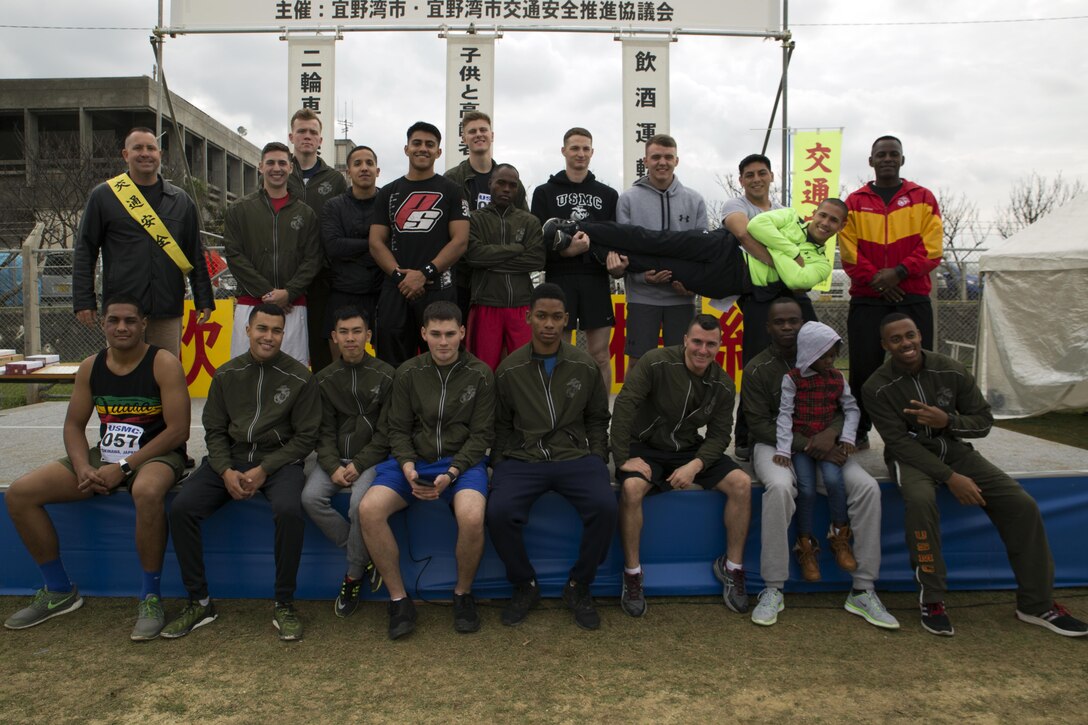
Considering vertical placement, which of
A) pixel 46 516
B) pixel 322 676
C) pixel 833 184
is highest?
pixel 833 184

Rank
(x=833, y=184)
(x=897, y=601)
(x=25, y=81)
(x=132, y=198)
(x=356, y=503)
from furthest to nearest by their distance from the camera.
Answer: (x=25, y=81)
(x=833, y=184)
(x=132, y=198)
(x=897, y=601)
(x=356, y=503)

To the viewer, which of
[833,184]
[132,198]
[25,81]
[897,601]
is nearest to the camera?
[897,601]

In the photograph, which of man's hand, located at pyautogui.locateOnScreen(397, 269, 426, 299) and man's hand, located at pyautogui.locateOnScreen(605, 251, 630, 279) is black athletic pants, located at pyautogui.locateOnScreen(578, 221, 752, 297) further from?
man's hand, located at pyautogui.locateOnScreen(397, 269, 426, 299)

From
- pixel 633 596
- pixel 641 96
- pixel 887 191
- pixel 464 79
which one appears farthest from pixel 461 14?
pixel 633 596

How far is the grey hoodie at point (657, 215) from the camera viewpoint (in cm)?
427

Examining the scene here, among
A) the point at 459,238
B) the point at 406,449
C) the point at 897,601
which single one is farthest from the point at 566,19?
the point at 897,601

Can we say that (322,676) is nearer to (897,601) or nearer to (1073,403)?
(897,601)

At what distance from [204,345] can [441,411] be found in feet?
17.9

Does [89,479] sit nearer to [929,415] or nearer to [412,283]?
[412,283]

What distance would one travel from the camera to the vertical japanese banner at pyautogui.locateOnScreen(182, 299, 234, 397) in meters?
7.68

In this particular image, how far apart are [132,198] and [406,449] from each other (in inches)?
86.6

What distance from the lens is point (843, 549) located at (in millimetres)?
3322

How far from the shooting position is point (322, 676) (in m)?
2.74

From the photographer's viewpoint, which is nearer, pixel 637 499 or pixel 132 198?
pixel 637 499
